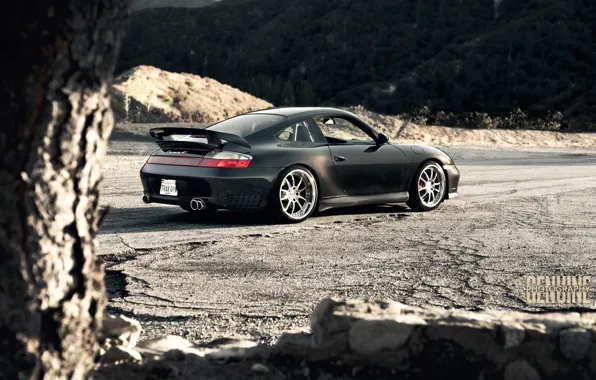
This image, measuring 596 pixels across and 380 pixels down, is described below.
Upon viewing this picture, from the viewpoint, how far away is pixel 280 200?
10031 millimetres

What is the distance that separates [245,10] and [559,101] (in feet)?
126

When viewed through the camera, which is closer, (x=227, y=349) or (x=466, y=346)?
(x=466, y=346)

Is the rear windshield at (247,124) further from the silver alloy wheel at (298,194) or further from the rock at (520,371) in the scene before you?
the rock at (520,371)

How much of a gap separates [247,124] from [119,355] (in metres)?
6.79

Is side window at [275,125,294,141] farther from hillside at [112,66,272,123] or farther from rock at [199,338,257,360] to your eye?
hillside at [112,66,272,123]

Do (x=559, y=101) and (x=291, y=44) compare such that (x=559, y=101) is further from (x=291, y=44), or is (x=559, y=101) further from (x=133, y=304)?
(x=133, y=304)

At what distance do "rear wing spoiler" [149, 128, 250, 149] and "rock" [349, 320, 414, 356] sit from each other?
20.2 feet

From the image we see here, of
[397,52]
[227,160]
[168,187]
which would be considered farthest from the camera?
[397,52]

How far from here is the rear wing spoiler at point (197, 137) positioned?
10008 millimetres

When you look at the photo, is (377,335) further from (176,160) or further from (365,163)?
(365,163)

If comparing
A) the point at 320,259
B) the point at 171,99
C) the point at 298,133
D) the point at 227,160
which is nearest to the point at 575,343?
the point at 320,259

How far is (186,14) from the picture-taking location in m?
85.2

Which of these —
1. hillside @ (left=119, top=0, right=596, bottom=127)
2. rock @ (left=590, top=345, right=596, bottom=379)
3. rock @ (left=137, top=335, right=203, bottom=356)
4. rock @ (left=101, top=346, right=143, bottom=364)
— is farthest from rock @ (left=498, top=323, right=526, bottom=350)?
hillside @ (left=119, top=0, right=596, bottom=127)

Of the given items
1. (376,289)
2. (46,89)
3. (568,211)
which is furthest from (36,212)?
(568,211)
